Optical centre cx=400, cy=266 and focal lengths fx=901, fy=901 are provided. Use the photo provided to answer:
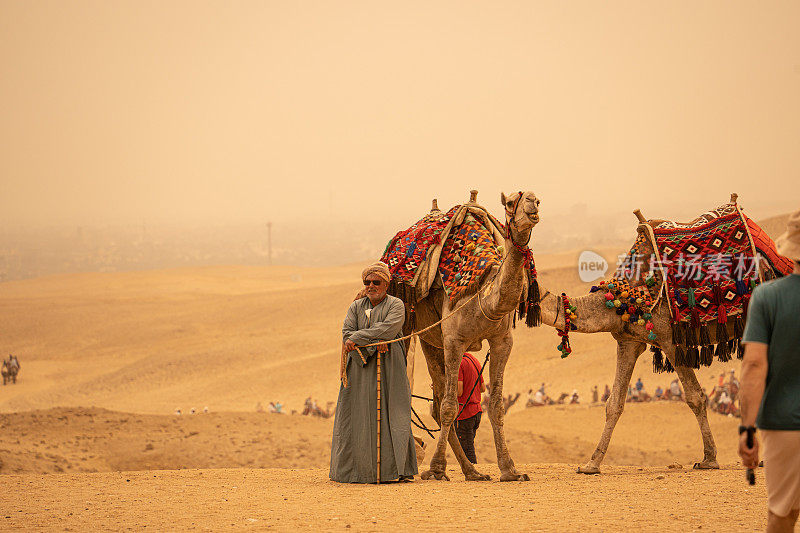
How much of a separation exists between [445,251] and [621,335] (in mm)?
2389

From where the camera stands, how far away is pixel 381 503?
25.7ft

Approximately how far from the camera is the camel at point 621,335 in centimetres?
1042

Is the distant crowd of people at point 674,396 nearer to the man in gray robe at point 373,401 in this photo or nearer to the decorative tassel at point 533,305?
the decorative tassel at point 533,305

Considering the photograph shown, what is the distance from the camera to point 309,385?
2900cm

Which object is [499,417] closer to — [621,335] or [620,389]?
[620,389]

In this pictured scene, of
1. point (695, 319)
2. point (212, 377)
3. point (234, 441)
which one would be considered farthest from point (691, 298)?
point (212, 377)

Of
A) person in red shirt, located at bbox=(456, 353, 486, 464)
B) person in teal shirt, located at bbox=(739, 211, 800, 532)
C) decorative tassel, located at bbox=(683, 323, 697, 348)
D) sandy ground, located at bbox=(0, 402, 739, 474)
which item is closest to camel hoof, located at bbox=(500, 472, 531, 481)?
person in red shirt, located at bbox=(456, 353, 486, 464)

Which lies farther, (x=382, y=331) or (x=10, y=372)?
(x=10, y=372)

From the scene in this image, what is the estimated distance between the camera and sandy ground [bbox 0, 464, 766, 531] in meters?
6.88

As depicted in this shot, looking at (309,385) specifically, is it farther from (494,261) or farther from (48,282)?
(48,282)

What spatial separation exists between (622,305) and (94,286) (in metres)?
53.4

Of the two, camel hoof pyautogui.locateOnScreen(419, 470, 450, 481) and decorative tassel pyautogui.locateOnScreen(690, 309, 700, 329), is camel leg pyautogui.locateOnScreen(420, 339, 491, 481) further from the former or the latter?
decorative tassel pyautogui.locateOnScreen(690, 309, 700, 329)

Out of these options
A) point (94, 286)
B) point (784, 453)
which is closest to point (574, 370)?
point (784, 453)

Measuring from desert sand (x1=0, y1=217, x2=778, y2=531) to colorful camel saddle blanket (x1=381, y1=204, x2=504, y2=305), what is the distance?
230cm
